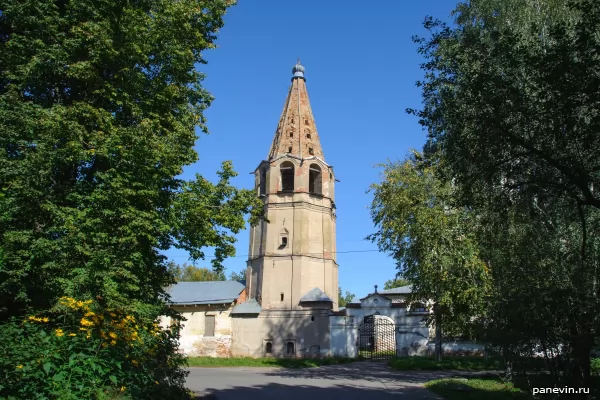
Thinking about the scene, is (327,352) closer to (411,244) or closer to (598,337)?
(411,244)

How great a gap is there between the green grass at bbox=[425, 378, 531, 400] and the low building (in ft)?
63.4

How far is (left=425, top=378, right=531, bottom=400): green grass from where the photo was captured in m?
11.6

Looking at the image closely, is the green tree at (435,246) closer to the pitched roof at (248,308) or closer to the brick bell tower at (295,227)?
the brick bell tower at (295,227)

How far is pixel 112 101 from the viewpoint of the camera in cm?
1220

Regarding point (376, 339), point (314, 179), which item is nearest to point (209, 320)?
point (376, 339)

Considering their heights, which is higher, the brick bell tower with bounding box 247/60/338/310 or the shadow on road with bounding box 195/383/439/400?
the brick bell tower with bounding box 247/60/338/310

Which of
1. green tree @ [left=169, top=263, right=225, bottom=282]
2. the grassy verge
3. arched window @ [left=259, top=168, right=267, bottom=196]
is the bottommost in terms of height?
the grassy verge

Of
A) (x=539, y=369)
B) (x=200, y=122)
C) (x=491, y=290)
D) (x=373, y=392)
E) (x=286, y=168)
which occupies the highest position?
(x=286, y=168)

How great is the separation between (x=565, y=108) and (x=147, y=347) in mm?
8484

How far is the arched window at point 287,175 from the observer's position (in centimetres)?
3350

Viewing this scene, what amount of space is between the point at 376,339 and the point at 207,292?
12.5 m

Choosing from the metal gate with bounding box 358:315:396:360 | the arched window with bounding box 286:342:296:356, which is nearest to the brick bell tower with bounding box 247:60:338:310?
the arched window with bounding box 286:342:296:356

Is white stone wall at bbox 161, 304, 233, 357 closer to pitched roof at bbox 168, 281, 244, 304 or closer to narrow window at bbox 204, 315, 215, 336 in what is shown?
narrow window at bbox 204, 315, 215, 336

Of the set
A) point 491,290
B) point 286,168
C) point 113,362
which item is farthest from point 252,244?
point 113,362
